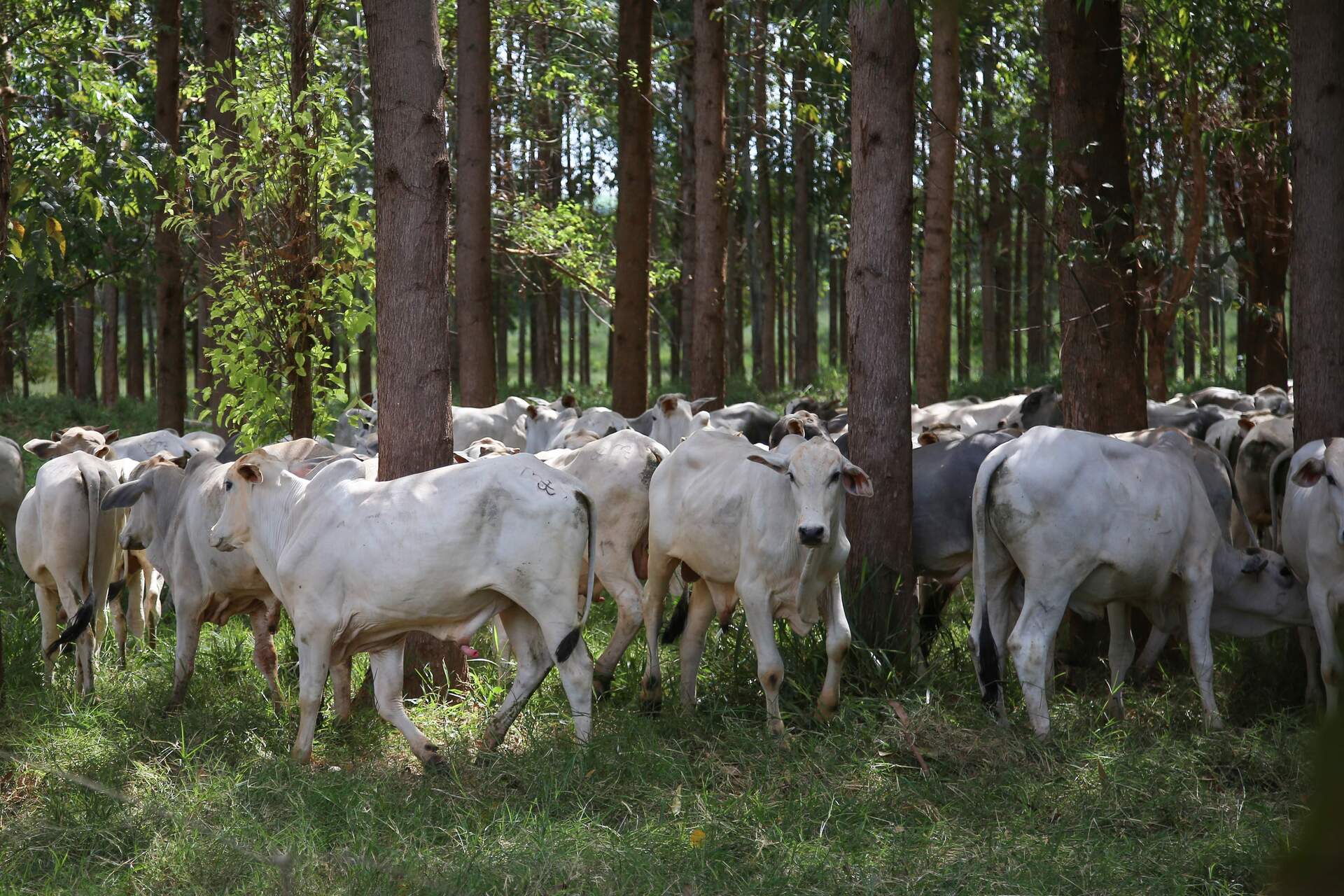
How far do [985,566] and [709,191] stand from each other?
329 inches

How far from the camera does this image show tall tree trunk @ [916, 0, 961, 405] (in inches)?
567

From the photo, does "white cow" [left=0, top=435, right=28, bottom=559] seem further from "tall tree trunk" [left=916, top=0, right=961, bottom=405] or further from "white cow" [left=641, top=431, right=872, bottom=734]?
"tall tree trunk" [left=916, top=0, right=961, bottom=405]

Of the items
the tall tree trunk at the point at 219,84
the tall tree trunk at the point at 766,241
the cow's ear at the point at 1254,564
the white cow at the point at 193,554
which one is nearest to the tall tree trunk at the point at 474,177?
the tall tree trunk at the point at 219,84

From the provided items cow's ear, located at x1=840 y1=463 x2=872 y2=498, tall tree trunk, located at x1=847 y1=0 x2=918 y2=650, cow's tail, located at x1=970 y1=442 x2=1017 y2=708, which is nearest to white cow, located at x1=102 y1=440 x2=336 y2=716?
cow's ear, located at x1=840 y1=463 x2=872 y2=498

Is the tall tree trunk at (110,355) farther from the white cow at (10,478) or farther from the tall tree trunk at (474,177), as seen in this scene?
the white cow at (10,478)

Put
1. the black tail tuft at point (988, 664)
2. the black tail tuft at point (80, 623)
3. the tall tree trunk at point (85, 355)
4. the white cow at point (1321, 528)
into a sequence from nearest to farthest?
the white cow at point (1321, 528)
the black tail tuft at point (988, 664)
the black tail tuft at point (80, 623)
the tall tree trunk at point (85, 355)

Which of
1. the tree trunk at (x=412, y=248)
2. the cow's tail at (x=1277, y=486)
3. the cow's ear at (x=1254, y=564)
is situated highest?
the tree trunk at (x=412, y=248)

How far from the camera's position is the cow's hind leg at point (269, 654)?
731 centimetres

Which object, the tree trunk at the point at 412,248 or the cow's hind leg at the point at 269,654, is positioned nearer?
the tree trunk at the point at 412,248

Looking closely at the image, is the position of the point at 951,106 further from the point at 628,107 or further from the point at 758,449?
the point at 758,449

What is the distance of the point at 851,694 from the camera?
7020 millimetres

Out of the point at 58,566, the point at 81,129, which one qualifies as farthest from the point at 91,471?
the point at 81,129

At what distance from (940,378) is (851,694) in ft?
30.6

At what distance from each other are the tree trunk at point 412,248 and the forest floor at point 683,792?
136 cm
